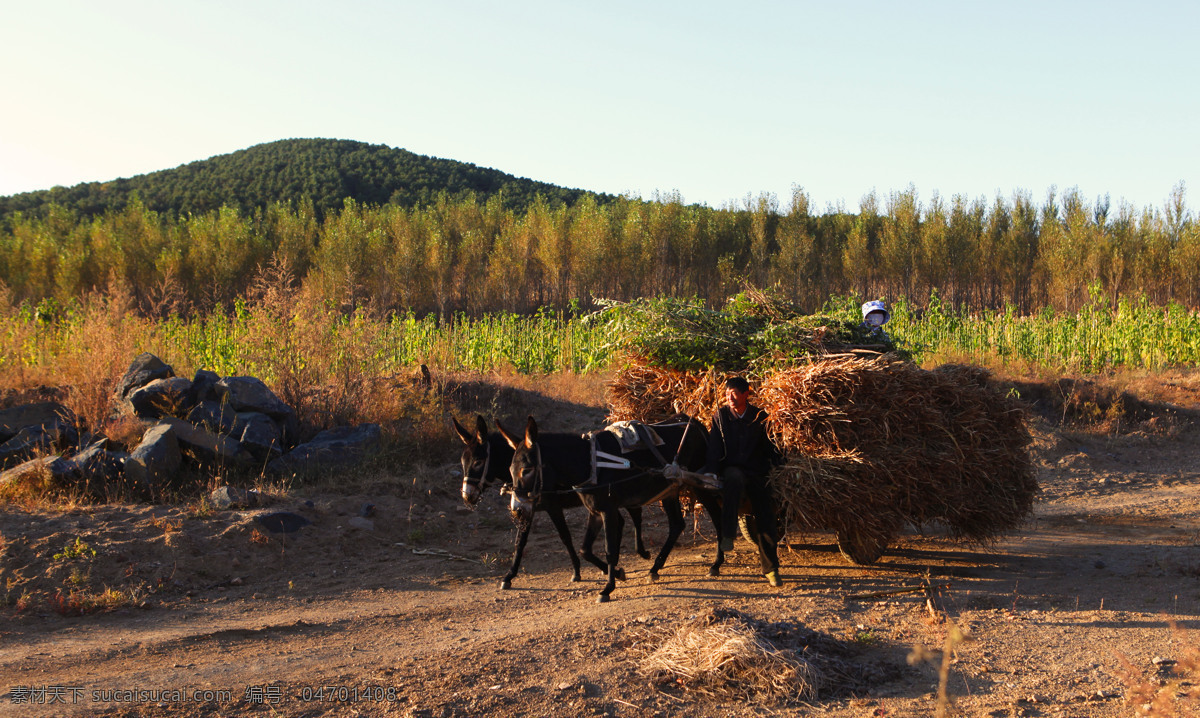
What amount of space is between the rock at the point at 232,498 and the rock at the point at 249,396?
208 centimetres

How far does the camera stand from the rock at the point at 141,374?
10.5 m

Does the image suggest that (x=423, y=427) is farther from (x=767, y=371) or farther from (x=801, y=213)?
(x=801, y=213)

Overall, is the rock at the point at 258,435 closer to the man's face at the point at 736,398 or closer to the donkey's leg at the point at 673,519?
the donkey's leg at the point at 673,519

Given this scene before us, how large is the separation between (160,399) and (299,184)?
2234 inches

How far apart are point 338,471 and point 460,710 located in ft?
20.3

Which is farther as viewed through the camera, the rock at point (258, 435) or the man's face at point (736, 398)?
the rock at point (258, 435)

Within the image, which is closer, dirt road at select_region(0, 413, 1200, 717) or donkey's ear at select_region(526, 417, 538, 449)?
dirt road at select_region(0, 413, 1200, 717)

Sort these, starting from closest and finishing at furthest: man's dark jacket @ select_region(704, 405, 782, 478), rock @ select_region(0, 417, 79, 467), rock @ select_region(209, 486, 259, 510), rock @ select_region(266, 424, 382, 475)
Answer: man's dark jacket @ select_region(704, 405, 782, 478), rock @ select_region(209, 486, 259, 510), rock @ select_region(0, 417, 79, 467), rock @ select_region(266, 424, 382, 475)

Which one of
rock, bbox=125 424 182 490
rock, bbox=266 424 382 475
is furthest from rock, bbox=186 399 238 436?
rock, bbox=266 424 382 475

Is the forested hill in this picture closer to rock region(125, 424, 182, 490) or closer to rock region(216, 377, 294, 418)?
rock region(216, 377, 294, 418)

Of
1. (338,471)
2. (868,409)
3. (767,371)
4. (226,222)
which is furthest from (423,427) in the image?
(226,222)

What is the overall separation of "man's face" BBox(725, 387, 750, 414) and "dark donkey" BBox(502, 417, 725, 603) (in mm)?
494

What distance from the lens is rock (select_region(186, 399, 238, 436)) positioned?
9664 millimetres

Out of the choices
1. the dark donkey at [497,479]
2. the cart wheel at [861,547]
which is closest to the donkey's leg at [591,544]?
the dark donkey at [497,479]
